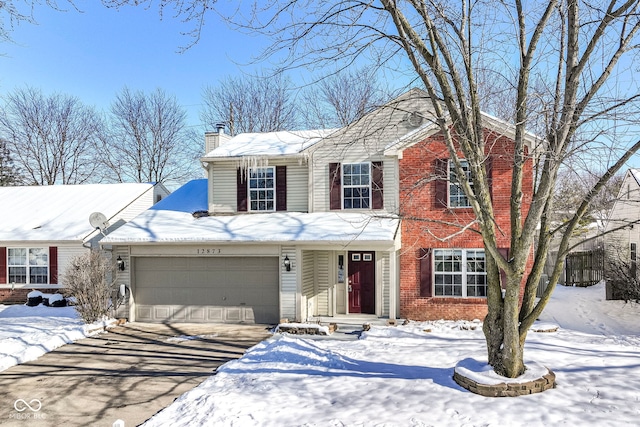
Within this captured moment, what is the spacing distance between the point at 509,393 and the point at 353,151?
8657 mm

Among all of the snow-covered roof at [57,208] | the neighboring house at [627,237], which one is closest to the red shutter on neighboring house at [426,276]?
the neighboring house at [627,237]

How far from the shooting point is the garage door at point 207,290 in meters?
13.1

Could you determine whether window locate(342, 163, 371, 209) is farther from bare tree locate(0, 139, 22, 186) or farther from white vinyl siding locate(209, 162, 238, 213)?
bare tree locate(0, 139, 22, 186)

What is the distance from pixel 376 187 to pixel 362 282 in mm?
2834

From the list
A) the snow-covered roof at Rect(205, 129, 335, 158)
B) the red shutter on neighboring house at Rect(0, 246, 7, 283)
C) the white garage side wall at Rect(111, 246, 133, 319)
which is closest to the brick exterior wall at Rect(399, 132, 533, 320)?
the snow-covered roof at Rect(205, 129, 335, 158)

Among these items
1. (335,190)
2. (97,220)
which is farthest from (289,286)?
(97,220)

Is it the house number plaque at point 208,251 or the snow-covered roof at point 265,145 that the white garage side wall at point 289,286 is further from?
the snow-covered roof at point 265,145

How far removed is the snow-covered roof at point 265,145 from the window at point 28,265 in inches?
331

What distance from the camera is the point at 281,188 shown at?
14.4 meters

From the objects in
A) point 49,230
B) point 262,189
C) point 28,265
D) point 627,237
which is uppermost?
point 262,189

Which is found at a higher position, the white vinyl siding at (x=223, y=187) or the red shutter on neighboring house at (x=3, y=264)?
the white vinyl siding at (x=223, y=187)

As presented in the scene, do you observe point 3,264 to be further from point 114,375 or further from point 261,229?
point 114,375

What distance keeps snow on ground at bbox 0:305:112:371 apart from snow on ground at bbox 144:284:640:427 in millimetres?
4564

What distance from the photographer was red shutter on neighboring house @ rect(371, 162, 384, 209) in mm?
13461
